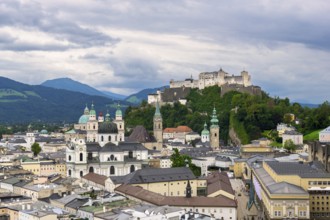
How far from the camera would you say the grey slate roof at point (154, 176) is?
55.7 meters

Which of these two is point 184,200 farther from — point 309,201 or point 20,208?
point 20,208

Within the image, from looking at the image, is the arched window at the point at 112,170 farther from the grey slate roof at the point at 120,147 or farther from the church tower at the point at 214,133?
the church tower at the point at 214,133

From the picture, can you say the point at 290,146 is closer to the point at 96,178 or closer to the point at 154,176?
the point at 154,176

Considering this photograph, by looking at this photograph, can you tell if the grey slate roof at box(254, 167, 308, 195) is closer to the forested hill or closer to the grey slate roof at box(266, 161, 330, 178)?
the grey slate roof at box(266, 161, 330, 178)

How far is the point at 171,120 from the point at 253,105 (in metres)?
20.5

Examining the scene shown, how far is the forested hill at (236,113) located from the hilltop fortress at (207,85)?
4.86 ft

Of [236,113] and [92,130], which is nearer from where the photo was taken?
[92,130]

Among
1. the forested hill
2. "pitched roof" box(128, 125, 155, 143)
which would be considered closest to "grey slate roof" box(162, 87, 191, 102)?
the forested hill

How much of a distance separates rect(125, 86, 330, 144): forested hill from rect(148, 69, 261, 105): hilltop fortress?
148 cm

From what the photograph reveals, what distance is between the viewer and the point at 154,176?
56.7 m

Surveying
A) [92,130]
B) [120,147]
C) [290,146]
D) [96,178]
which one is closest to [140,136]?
[92,130]

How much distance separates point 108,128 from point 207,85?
4611 centimetres

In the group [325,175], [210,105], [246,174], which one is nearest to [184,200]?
[325,175]

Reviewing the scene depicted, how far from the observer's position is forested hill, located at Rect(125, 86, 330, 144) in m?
94.5
